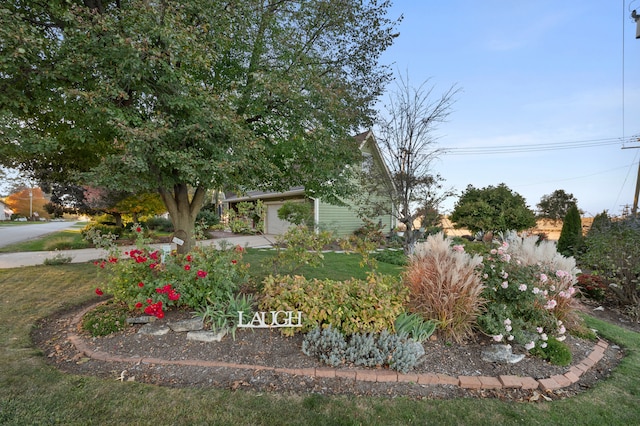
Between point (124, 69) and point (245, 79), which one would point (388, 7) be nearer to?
point (245, 79)

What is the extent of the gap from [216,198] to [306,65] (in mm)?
22405

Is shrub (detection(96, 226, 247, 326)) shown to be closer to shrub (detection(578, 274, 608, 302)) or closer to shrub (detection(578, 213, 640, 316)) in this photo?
shrub (detection(578, 213, 640, 316))

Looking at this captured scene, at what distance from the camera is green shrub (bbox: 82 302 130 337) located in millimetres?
3330

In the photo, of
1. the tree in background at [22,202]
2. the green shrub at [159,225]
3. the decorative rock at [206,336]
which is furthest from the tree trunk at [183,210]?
the tree in background at [22,202]

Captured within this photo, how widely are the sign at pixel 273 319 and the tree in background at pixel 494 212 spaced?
13719mm

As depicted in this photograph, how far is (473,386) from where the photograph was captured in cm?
257

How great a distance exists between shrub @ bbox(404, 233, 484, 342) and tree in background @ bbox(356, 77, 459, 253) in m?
4.19

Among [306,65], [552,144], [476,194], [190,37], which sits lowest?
[476,194]

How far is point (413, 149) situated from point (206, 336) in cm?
630

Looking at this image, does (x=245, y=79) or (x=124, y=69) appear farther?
(x=245, y=79)

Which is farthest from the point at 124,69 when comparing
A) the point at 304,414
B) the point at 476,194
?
the point at 476,194

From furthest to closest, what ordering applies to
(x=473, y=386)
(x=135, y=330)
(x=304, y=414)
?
(x=135, y=330), (x=473, y=386), (x=304, y=414)

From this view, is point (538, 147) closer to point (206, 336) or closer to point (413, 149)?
point (413, 149)

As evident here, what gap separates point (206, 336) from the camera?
10.3 feet
